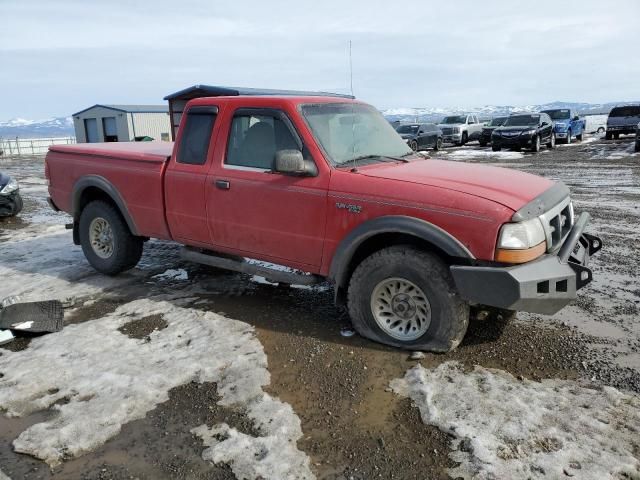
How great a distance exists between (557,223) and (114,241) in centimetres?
459

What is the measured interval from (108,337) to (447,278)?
287cm

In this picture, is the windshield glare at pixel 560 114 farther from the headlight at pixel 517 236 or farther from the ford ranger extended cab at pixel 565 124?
the headlight at pixel 517 236

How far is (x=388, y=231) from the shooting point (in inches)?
144

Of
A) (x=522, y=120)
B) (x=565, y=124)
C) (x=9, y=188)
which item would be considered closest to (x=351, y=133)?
(x=9, y=188)

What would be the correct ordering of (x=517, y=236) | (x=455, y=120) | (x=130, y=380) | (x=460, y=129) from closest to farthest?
1. (x=517, y=236)
2. (x=130, y=380)
3. (x=460, y=129)
4. (x=455, y=120)

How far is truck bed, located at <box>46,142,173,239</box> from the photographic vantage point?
5129 mm

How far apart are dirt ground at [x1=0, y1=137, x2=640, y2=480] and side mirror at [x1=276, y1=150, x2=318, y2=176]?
1402mm

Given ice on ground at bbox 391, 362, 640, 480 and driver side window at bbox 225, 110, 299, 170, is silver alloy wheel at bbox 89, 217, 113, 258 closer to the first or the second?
driver side window at bbox 225, 110, 299, 170

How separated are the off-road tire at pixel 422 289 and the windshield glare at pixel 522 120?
68.7ft

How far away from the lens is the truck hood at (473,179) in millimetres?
3490

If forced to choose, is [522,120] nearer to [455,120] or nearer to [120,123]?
[455,120]

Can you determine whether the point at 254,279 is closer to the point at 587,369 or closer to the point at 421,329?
the point at 421,329

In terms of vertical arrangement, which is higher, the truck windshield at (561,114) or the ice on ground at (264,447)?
the truck windshield at (561,114)

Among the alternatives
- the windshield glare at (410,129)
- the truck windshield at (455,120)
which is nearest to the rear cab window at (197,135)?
the windshield glare at (410,129)
